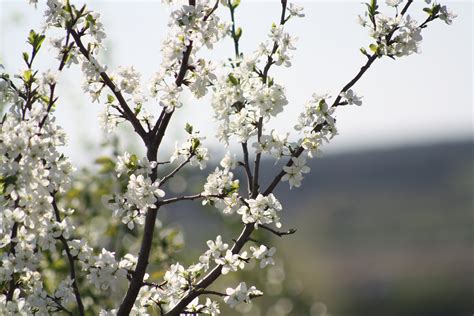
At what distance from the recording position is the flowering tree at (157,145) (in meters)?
2.11

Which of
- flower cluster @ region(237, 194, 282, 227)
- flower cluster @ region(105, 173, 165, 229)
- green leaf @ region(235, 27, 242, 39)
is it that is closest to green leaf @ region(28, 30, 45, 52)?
flower cluster @ region(105, 173, 165, 229)

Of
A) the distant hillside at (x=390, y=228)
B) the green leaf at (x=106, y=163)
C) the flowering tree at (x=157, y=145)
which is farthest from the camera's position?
the distant hillside at (x=390, y=228)

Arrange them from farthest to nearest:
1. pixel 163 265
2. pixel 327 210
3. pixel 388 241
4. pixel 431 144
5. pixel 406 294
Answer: pixel 431 144 → pixel 327 210 → pixel 388 241 → pixel 406 294 → pixel 163 265

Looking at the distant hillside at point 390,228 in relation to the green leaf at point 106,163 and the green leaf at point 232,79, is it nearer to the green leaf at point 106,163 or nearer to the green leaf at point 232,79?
the green leaf at point 106,163

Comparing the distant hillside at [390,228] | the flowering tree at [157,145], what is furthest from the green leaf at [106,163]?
the distant hillside at [390,228]

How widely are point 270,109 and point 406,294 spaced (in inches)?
1131

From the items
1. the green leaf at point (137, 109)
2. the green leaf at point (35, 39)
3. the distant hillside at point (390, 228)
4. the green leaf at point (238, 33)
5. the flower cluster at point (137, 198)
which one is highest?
the distant hillside at point (390, 228)

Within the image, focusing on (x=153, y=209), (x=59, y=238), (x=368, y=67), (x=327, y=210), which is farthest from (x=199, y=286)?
(x=327, y=210)

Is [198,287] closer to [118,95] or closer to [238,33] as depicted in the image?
[118,95]

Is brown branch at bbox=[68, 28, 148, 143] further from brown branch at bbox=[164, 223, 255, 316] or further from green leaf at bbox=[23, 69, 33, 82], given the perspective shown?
brown branch at bbox=[164, 223, 255, 316]

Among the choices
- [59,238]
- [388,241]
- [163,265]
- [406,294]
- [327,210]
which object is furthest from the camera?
[327,210]

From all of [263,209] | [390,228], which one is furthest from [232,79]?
[390,228]

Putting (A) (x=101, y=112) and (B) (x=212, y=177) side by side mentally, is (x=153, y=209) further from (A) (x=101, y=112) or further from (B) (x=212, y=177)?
(A) (x=101, y=112)

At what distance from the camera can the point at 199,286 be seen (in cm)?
230
